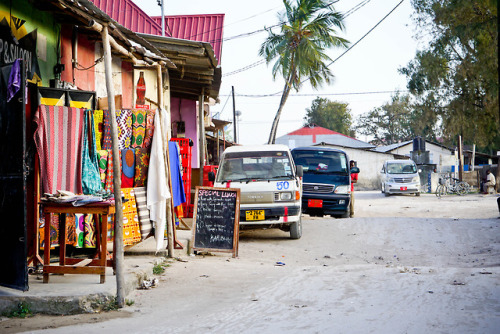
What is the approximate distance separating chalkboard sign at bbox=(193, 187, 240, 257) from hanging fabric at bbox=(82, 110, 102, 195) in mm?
2439

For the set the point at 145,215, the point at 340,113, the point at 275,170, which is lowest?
the point at 145,215

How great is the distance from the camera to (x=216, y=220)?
901 cm

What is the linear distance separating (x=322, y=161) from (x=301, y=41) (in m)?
11.3

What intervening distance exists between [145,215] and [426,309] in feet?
13.3

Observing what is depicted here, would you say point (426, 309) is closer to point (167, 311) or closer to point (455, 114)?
point (167, 311)

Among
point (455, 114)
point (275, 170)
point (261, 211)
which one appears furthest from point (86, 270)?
point (455, 114)

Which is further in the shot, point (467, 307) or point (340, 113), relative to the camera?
point (340, 113)

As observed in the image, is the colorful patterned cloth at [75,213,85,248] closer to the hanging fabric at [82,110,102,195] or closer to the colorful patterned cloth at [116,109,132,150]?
the hanging fabric at [82,110,102,195]

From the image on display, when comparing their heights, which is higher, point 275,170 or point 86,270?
point 275,170

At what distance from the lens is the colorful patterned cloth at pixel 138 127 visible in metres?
7.17

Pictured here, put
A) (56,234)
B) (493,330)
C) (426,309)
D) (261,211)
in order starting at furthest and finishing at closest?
(261,211), (56,234), (426,309), (493,330)

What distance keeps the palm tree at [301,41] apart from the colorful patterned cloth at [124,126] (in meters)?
18.1

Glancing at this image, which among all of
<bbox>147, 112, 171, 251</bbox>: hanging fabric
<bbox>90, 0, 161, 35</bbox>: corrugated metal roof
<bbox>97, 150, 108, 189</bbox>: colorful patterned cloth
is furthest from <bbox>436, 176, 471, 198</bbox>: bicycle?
<bbox>97, 150, 108, 189</bbox>: colorful patterned cloth

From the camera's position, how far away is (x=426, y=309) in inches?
199
